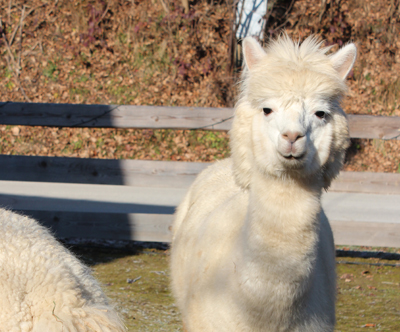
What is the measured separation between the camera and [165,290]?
187 inches

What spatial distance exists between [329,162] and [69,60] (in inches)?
480

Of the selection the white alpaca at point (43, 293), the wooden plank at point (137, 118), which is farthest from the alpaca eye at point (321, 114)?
the wooden plank at point (137, 118)

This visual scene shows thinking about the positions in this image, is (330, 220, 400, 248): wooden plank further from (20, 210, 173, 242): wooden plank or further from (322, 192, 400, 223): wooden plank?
(20, 210, 173, 242): wooden plank

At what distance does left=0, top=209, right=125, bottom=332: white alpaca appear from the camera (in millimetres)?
1604

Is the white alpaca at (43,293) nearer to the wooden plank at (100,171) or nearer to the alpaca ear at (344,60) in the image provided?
the alpaca ear at (344,60)

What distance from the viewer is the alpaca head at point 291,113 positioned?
91.4 inches

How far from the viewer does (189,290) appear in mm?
3021

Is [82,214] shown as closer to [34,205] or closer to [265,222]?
[34,205]

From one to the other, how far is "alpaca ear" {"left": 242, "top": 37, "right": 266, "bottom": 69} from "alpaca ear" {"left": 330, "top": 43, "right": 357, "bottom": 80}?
40cm

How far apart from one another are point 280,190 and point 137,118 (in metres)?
3.93

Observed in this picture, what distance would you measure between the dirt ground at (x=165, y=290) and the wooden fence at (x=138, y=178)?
0.36 metres

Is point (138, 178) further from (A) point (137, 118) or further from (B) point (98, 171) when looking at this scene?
(A) point (137, 118)

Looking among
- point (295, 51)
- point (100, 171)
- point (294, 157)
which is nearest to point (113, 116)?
point (100, 171)

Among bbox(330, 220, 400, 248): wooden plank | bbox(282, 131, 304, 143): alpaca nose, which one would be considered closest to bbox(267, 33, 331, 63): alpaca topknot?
bbox(282, 131, 304, 143): alpaca nose
